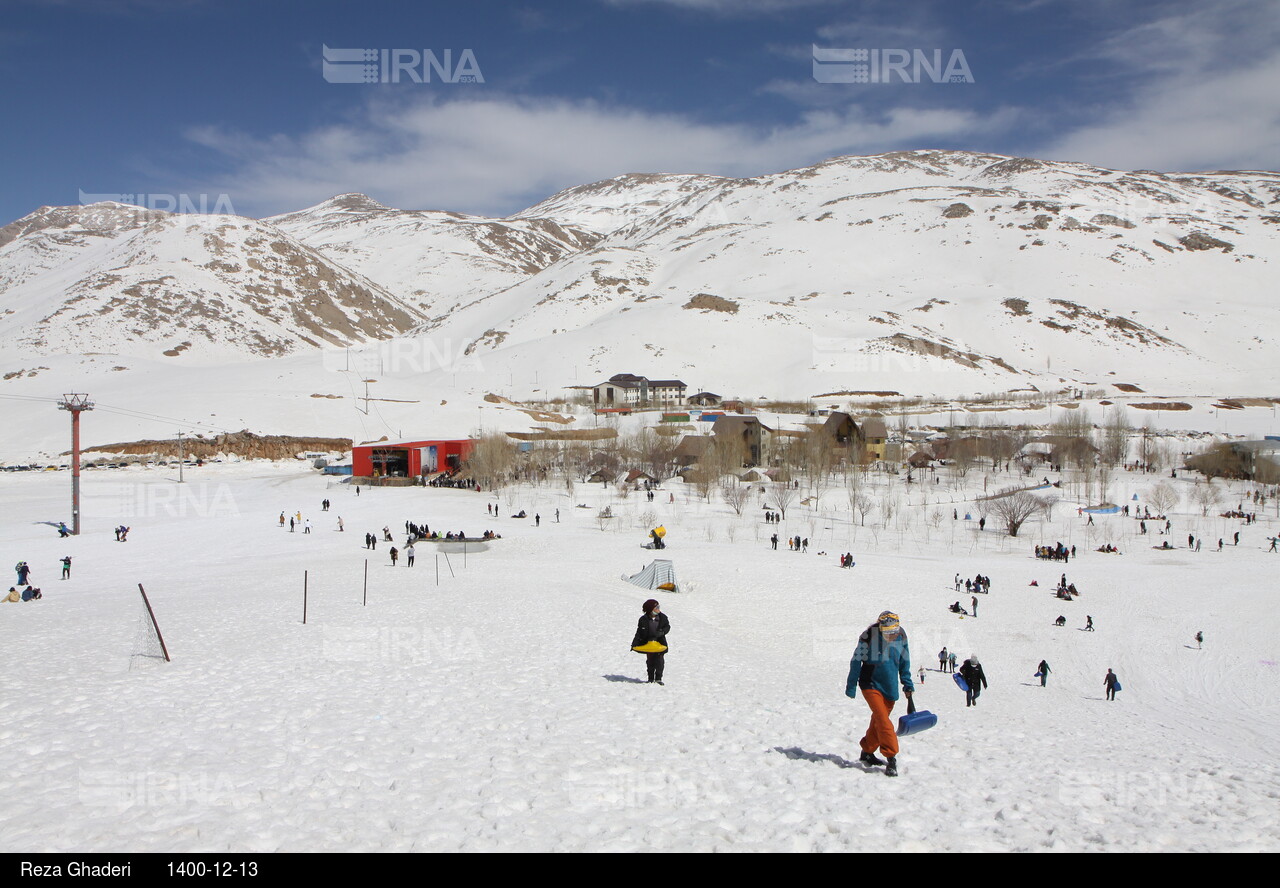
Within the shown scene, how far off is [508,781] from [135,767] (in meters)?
3.83

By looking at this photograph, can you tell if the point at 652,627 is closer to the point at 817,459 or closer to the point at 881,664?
the point at 881,664

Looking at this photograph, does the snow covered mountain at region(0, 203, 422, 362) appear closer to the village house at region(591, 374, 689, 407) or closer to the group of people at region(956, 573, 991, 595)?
the village house at region(591, 374, 689, 407)

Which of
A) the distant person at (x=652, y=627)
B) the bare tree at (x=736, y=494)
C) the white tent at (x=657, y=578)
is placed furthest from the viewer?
the bare tree at (x=736, y=494)

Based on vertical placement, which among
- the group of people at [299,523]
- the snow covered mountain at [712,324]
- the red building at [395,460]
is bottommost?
the group of people at [299,523]

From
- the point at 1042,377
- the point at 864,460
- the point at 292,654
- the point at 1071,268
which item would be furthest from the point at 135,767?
the point at 1071,268

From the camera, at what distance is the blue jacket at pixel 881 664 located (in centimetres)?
752

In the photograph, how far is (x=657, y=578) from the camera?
2644 centimetres

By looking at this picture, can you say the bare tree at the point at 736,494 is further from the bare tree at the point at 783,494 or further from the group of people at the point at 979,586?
the group of people at the point at 979,586

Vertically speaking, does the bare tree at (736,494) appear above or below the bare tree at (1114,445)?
below

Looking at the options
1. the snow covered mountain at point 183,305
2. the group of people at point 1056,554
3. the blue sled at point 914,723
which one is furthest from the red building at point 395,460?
the snow covered mountain at point 183,305

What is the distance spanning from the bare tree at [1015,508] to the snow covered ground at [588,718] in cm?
1457

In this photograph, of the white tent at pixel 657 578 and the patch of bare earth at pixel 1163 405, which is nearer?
the white tent at pixel 657 578

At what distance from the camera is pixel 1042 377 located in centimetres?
12669
